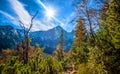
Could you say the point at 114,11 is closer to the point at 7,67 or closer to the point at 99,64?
the point at 99,64

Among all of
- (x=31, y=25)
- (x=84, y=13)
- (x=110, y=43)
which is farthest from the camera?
(x=31, y=25)

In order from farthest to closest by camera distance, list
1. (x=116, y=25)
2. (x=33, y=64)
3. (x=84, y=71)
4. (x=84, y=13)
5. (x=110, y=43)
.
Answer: (x=84, y=13) → (x=33, y=64) → (x=84, y=71) → (x=110, y=43) → (x=116, y=25)

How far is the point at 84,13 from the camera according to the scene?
34875mm

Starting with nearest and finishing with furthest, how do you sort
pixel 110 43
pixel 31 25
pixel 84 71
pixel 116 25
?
1. pixel 116 25
2. pixel 110 43
3. pixel 84 71
4. pixel 31 25

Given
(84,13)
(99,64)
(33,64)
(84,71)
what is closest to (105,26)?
(99,64)

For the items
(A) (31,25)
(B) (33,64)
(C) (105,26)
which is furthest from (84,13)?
(C) (105,26)

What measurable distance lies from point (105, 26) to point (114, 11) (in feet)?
6.68

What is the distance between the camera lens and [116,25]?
1526 centimetres

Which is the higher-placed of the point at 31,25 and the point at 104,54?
the point at 31,25

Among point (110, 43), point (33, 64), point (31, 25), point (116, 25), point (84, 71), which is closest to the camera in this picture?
point (116, 25)

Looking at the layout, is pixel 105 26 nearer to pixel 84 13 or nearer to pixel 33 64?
pixel 33 64

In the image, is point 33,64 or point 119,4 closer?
point 119,4

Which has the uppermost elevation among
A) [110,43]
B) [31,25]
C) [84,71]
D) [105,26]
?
[31,25]

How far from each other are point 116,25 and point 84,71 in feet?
26.9
